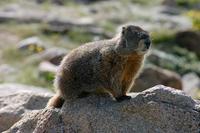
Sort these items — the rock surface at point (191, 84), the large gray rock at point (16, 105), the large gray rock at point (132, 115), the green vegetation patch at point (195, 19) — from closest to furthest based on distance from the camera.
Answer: the large gray rock at point (132, 115)
the large gray rock at point (16, 105)
the rock surface at point (191, 84)
the green vegetation patch at point (195, 19)

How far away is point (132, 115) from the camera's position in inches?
337

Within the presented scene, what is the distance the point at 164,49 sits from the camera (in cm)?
2650

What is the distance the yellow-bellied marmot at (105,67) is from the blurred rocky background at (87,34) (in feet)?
24.8

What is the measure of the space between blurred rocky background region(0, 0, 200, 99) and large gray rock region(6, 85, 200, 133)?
26.5 ft

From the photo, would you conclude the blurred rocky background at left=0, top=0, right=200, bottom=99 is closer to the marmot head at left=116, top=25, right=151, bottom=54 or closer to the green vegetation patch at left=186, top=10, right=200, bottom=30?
the green vegetation patch at left=186, top=10, right=200, bottom=30

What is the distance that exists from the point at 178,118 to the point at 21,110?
3345 mm

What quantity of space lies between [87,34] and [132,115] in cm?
1800

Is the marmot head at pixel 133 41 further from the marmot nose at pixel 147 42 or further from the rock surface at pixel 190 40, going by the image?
the rock surface at pixel 190 40

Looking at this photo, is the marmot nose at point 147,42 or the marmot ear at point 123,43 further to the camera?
the marmot ear at point 123,43

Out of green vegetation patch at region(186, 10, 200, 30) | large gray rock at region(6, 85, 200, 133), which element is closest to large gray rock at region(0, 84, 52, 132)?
large gray rock at region(6, 85, 200, 133)

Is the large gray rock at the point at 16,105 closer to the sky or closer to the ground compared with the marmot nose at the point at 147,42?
Result: closer to the ground

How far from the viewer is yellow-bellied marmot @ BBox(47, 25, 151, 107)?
9.12 metres

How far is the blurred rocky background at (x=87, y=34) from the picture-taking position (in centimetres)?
1995

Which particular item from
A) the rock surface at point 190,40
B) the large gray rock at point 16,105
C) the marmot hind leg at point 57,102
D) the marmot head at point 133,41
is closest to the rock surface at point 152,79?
the large gray rock at point 16,105
